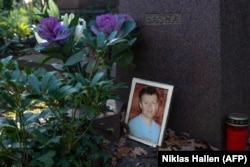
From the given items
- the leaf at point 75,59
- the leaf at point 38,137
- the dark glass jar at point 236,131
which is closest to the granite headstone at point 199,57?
the dark glass jar at point 236,131

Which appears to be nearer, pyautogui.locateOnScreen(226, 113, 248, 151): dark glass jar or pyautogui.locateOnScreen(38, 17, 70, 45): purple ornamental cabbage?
pyautogui.locateOnScreen(38, 17, 70, 45): purple ornamental cabbage

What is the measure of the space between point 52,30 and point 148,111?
3.28 feet

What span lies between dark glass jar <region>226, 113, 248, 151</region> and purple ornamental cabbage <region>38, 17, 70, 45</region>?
1415 millimetres

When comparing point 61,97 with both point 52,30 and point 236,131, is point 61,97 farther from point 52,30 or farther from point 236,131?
point 236,131

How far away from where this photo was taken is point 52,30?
2.34m

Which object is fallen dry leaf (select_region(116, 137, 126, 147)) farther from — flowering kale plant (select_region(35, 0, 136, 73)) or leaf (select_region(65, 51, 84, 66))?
leaf (select_region(65, 51, 84, 66))

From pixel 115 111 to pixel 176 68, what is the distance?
2.06ft

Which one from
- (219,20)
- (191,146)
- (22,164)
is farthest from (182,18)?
(22,164)

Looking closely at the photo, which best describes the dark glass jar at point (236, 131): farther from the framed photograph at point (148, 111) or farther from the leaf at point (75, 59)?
the leaf at point (75, 59)

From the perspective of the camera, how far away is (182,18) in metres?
2.68

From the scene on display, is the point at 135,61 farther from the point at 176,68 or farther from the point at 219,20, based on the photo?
the point at 219,20

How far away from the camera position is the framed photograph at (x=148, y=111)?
8.55 ft

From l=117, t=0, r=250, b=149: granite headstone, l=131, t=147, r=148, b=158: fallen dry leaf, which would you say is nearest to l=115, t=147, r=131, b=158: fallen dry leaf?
l=131, t=147, r=148, b=158: fallen dry leaf

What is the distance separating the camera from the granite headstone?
8.41 feet
